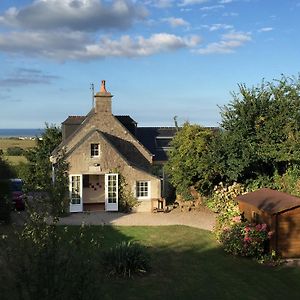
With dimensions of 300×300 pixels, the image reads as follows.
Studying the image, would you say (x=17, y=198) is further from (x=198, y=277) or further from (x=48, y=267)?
(x=48, y=267)

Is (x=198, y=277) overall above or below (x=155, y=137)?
below

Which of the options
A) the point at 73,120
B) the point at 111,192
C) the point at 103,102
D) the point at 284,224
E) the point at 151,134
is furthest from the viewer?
the point at 151,134

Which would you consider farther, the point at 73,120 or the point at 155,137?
the point at 155,137

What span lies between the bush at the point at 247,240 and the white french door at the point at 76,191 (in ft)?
35.6

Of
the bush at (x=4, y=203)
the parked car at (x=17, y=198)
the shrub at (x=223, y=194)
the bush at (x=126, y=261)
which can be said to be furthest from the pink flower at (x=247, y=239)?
the parked car at (x=17, y=198)

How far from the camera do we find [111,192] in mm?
25375

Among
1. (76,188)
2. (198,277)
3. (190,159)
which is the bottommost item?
(198,277)

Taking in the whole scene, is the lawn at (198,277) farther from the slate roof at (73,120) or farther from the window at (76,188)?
the slate roof at (73,120)

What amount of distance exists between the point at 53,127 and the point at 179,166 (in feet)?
55.4

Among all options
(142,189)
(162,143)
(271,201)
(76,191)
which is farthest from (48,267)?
(162,143)

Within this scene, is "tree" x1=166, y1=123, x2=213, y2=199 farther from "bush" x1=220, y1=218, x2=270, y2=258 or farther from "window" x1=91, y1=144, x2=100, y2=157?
"bush" x1=220, y1=218, x2=270, y2=258

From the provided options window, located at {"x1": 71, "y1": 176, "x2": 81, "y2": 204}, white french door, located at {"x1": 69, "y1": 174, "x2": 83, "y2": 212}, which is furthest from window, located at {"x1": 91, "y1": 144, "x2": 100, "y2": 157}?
window, located at {"x1": 71, "y1": 176, "x2": 81, "y2": 204}

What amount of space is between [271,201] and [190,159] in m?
8.47

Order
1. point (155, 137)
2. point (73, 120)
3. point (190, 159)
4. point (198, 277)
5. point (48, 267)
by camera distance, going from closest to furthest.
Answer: point (48, 267), point (198, 277), point (190, 159), point (73, 120), point (155, 137)
